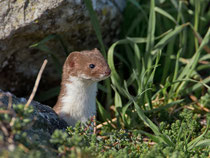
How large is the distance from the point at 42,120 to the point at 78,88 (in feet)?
2.09

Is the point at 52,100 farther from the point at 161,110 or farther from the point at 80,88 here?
the point at 161,110

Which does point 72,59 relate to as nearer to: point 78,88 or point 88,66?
point 88,66

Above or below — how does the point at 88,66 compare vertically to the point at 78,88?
above

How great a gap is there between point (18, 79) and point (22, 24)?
74 cm

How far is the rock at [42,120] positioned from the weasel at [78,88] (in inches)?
7.7

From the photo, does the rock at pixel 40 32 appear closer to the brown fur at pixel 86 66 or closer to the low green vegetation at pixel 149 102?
the low green vegetation at pixel 149 102

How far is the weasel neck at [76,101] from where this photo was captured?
3.09 metres

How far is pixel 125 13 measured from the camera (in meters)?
4.10

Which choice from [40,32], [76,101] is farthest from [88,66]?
[40,32]

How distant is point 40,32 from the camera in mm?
3158

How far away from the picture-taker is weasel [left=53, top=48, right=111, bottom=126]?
2984 millimetres

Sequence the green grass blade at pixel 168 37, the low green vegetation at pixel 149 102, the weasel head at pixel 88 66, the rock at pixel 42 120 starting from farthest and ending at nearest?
the green grass blade at pixel 168 37
the weasel head at pixel 88 66
the rock at pixel 42 120
the low green vegetation at pixel 149 102

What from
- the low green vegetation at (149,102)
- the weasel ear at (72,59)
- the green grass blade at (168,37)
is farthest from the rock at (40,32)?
the green grass blade at (168,37)

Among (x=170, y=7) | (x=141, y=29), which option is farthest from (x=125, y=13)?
(x=170, y=7)
